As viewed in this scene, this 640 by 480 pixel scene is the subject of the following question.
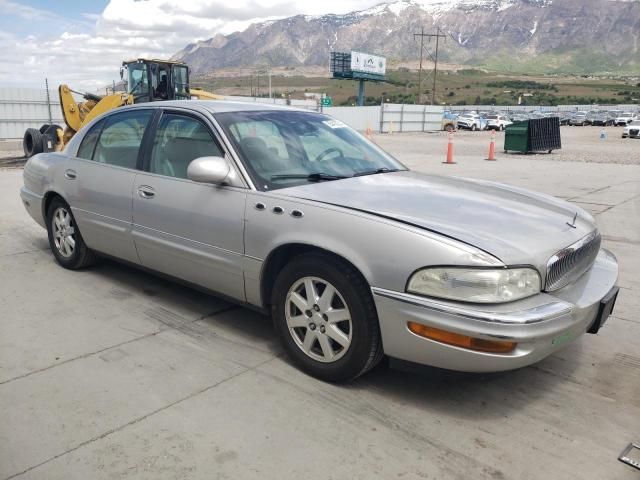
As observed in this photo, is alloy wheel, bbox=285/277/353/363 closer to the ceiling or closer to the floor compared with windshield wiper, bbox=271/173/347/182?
closer to the floor

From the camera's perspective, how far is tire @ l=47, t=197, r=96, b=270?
4875 millimetres

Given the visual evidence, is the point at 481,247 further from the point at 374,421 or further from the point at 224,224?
the point at 224,224

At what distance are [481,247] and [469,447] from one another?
93 centimetres

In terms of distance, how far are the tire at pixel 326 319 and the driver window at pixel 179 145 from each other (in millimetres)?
A: 1055

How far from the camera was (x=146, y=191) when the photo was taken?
4.00 meters

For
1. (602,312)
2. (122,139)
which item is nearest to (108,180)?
(122,139)

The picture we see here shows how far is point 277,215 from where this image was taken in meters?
3.21

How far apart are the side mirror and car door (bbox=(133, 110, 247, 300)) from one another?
4.4 inches

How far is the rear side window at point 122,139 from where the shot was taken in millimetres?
4250

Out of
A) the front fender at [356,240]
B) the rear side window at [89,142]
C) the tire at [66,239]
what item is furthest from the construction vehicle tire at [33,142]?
the front fender at [356,240]

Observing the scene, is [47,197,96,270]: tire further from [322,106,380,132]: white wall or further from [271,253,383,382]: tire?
[322,106,380,132]: white wall

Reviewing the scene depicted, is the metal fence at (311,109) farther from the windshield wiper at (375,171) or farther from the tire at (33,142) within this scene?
the tire at (33,142)

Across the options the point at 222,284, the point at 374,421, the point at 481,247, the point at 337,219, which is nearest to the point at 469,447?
the point at 374,421

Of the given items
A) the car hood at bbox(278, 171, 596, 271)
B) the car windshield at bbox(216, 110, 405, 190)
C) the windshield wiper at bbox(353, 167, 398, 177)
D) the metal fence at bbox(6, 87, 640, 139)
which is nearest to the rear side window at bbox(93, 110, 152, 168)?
the car windshield at bbox(216, 110, 405, 190)
